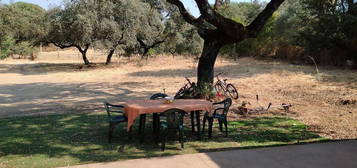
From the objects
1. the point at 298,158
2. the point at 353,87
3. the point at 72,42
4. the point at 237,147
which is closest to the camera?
the point at 298,158

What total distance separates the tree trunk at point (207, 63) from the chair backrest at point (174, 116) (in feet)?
13.9

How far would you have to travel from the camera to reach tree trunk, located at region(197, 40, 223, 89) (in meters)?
9.31

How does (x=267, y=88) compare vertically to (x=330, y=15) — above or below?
below

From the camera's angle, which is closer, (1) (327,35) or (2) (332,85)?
(2) (332,85)

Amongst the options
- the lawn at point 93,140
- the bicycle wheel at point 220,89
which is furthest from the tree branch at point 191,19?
the lawn at point 93,140

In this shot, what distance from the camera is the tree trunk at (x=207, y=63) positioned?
9312 mm

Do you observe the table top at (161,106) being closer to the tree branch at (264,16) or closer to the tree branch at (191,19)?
the tree branch at (191,19)

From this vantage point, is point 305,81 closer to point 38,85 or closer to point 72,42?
point 38,85

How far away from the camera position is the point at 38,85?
1526cm

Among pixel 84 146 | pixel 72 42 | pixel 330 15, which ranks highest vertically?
pixel 330 15

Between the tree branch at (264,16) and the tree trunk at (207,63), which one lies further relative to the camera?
the tree trunk at (207,63)

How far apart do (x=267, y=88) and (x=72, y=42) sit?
1602cm

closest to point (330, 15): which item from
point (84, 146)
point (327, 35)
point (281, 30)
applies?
point (327, 35)

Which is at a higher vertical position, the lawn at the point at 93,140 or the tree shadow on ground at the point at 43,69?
the tree shadow on ground at the point at 43,69
